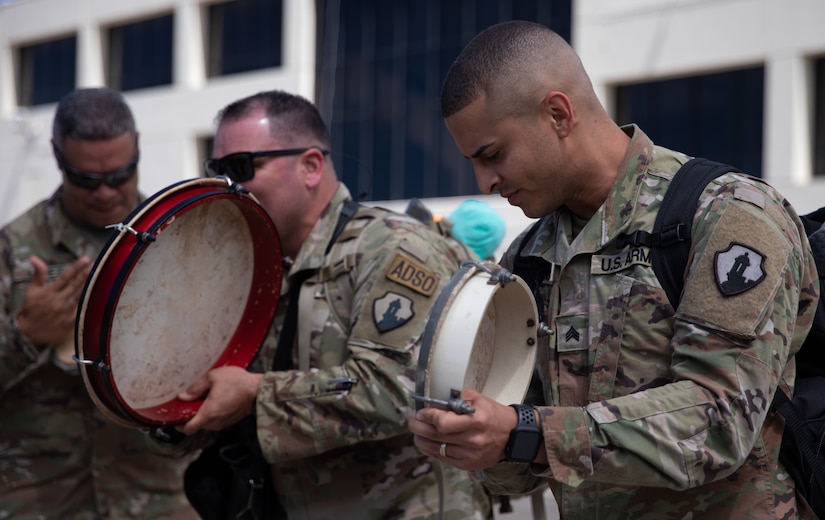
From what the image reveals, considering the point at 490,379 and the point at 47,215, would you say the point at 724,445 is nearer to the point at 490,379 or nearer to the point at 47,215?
the point at 490,379

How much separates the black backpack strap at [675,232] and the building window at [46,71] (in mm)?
28855

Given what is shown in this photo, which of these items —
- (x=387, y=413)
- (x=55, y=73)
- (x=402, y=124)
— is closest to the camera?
(x=387, y=413)

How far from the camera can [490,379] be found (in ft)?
7.82

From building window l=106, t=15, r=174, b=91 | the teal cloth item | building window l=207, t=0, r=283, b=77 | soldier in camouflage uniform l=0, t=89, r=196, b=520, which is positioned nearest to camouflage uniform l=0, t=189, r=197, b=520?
soldier in camouflage uniform l=0, t=89, r=196, b=520

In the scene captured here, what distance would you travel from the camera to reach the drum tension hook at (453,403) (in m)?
1.98

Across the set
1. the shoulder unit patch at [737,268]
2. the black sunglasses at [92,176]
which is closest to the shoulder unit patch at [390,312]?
the shoulder unit patch at [737,268]

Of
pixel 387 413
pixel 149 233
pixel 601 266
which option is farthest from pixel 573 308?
pixel 149 233

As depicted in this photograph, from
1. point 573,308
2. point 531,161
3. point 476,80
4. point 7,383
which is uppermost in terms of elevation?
point 476,80

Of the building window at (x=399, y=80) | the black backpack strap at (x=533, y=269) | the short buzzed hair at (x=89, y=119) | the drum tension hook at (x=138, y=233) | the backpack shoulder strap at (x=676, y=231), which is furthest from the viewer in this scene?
the building window at (x=399, y=80)

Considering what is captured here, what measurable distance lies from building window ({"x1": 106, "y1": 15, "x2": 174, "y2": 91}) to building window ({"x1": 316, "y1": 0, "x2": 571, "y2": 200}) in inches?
209

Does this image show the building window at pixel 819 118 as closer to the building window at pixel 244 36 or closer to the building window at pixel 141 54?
the building window at pixel 244 36

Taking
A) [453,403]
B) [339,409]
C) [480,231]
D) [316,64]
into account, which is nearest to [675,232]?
[453,403]

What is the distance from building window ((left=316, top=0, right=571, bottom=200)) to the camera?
2088 cm

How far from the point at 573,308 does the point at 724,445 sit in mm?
513
